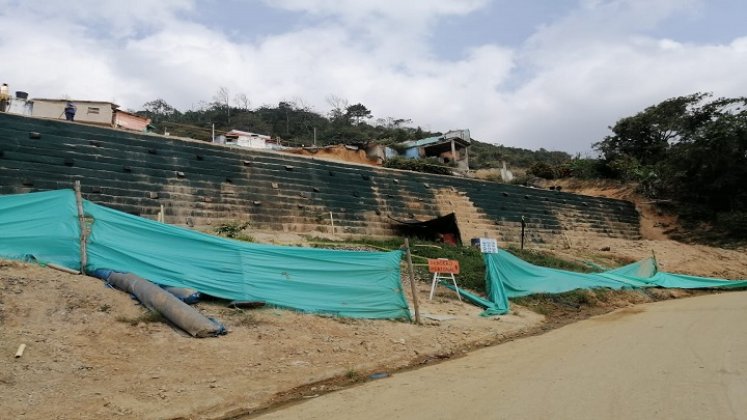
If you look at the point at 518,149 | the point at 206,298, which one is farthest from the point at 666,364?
the point at 518,149

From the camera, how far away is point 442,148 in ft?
150

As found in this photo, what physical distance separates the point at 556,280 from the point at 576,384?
896cm

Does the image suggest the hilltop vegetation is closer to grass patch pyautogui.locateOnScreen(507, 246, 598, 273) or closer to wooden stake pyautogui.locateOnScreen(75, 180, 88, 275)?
grass patch pyautogui.locateOnScreen(507, 246, 598, 273)

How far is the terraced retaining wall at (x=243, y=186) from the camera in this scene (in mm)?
13852

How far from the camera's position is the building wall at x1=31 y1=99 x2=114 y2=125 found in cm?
2970

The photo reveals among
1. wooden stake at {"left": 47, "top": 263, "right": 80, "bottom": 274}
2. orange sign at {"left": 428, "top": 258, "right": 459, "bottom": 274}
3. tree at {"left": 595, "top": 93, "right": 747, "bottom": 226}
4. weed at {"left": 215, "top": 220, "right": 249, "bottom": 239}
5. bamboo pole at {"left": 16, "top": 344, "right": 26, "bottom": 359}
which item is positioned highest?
tree at {"left": 595, "top": 93, "right": 747, "bottom": 226}

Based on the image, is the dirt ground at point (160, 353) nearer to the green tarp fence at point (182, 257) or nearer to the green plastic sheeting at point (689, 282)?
the green tarp fence at point (182, 257)

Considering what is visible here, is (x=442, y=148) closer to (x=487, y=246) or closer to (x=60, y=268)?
(x=487, y=246)

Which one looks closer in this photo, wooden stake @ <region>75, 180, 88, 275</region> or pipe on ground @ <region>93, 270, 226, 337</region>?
pipe on ground @ <region>93, 270, 226, 337</region>

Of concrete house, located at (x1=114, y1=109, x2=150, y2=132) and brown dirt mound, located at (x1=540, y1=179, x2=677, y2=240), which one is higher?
concrete house, located at (x1=114, y1=109, x2=150, y2=132)

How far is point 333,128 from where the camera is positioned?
6512 centimetres

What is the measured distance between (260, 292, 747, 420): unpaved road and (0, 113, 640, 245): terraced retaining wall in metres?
10.7

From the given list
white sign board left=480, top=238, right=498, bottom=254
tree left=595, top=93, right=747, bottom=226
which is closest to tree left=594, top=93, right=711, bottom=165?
tree left=595, top=93, right=747, bottom=226

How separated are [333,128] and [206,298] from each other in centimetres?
5850
